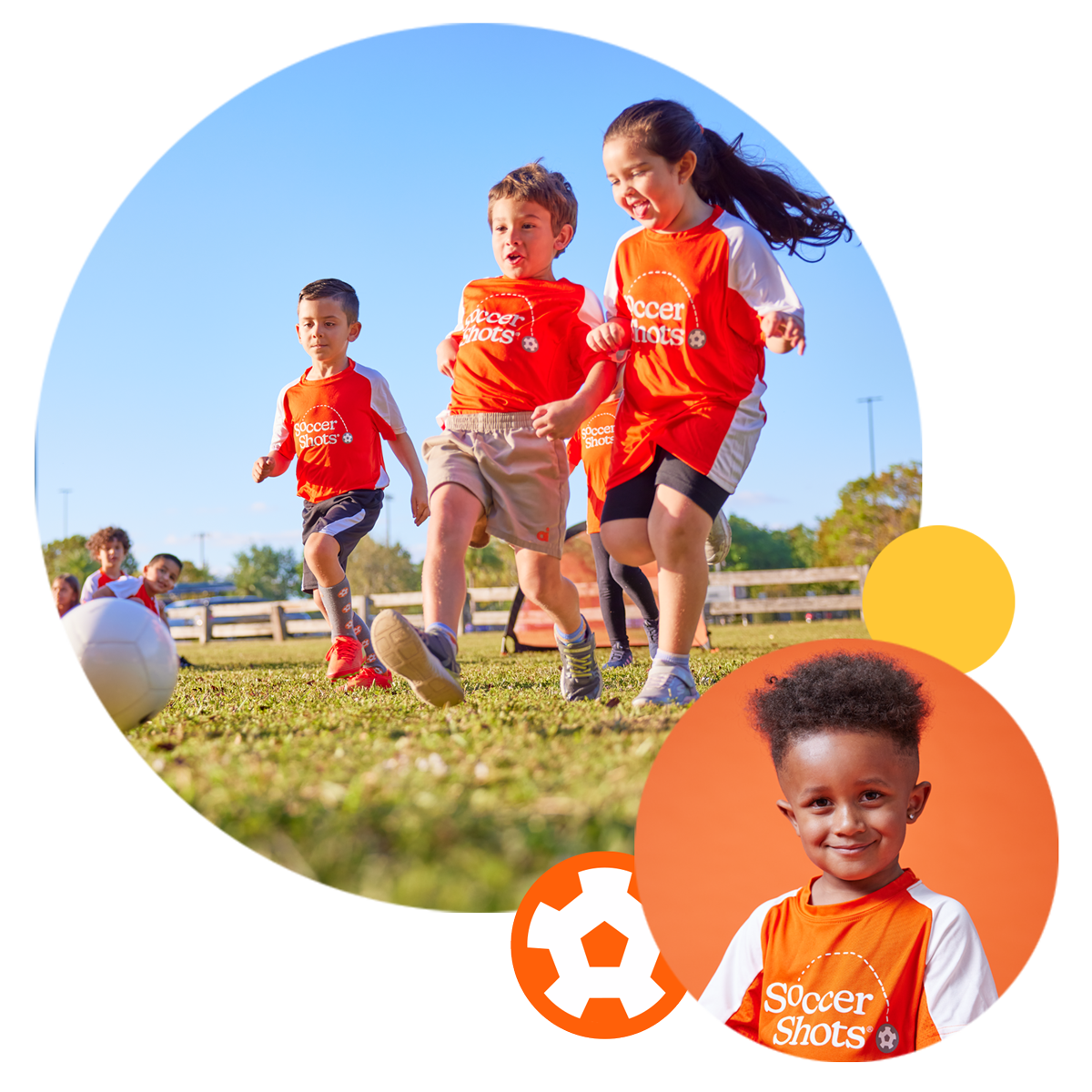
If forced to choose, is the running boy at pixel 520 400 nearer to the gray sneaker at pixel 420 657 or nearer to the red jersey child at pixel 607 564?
the gray sneaker at pixel 420 657

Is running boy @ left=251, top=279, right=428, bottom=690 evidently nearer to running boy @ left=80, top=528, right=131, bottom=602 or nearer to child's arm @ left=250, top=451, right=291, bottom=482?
child's arm @ left=250, top=451, right=291, bottom=482

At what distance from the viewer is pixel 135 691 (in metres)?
3.02

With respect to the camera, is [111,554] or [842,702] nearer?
[842,702]

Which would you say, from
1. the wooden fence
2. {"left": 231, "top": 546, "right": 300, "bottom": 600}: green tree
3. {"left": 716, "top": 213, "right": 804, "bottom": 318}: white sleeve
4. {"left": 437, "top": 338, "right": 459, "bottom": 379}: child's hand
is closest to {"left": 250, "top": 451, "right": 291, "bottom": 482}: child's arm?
{"left": 437, "top": 338, "right": 459, "bottom": 379}: child's hand

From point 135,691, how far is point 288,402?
270 cm

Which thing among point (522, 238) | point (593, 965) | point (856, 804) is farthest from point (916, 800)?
point (522, 238)

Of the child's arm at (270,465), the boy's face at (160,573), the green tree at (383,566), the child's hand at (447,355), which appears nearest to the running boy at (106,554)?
the boy's face at (160,573)

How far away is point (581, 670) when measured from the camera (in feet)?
13.2

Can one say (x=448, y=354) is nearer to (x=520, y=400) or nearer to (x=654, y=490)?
(x=520, y=400)

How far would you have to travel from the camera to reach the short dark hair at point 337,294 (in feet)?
17.4

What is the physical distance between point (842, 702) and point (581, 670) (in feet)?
5.60

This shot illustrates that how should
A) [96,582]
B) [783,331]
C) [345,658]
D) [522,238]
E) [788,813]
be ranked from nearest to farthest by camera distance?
[788,813] → [783,331] → [522,238] → [345,658] → [96,582]

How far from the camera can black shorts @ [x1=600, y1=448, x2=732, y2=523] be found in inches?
129

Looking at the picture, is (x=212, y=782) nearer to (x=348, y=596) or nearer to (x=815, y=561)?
(x=348, y=596)
